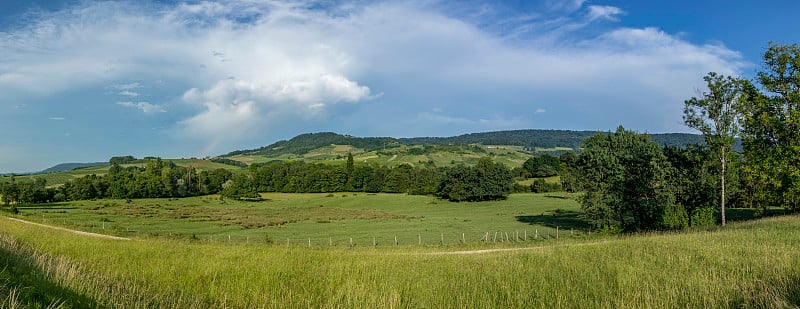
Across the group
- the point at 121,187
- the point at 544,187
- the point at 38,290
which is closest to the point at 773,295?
the point at 38,290

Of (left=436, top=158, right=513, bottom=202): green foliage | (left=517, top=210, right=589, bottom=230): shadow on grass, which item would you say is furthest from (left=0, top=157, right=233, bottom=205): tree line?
(left=517, top=210, right=589, bottom=230): shadow on grass

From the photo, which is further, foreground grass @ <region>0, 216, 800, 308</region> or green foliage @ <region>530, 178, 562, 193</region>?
green foliage @ <region>530, 178, 562, 193</region>

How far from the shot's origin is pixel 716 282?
9.52m

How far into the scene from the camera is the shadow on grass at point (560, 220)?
55200 millimetres

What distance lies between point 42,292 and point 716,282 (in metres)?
12.9

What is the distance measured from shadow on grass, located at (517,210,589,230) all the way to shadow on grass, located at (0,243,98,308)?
51.5 metres

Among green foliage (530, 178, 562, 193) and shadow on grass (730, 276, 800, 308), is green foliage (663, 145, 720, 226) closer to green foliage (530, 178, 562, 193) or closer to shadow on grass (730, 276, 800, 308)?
shadow on grass (730, 276, 800, 308)

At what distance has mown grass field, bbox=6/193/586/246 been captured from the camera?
49.1m

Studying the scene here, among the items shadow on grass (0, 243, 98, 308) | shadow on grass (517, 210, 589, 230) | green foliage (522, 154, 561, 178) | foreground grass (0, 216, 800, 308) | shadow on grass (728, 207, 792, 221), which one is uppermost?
green foliage (522, 154, 561, 178)

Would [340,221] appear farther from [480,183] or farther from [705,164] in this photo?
[705,164]

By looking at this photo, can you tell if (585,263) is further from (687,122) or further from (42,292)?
(687,122)

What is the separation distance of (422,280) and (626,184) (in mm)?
38305

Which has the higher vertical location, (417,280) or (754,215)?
(417,280)

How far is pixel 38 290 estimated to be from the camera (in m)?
7.21
